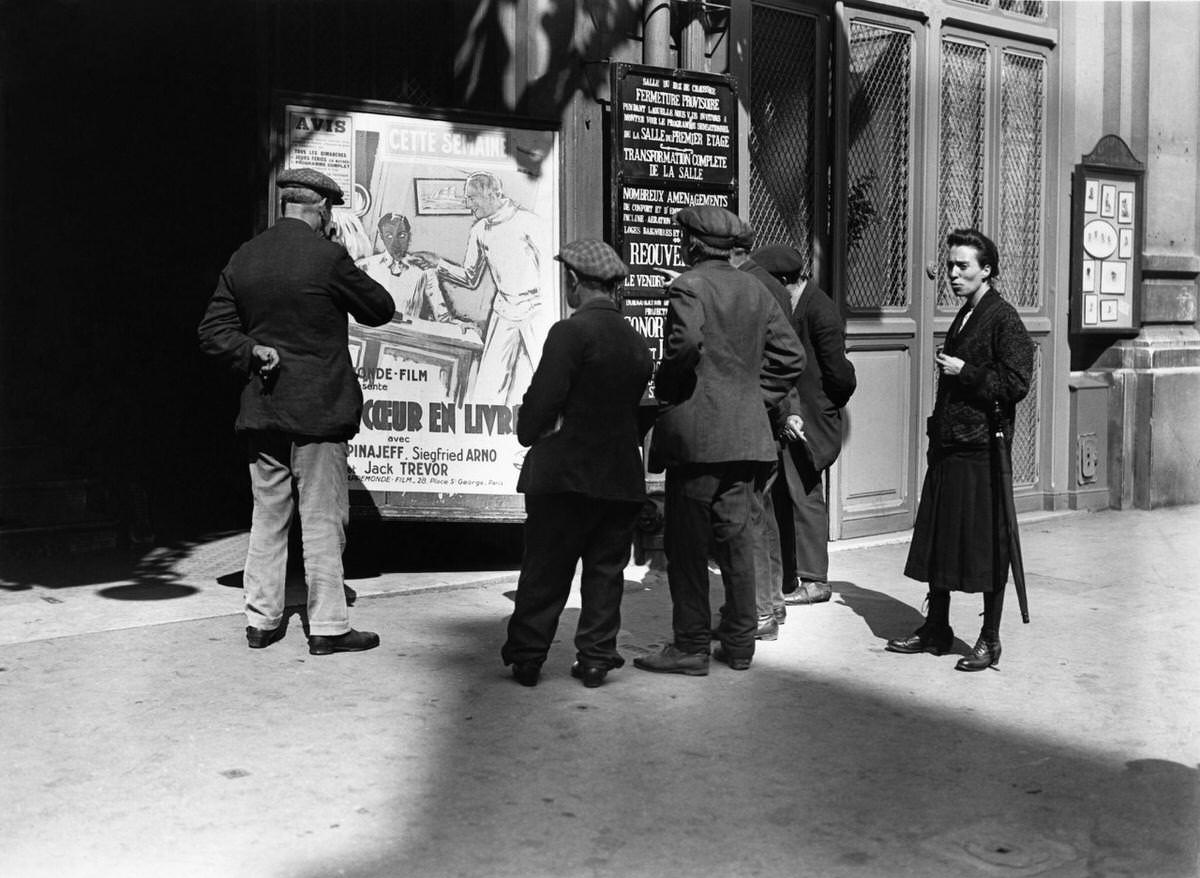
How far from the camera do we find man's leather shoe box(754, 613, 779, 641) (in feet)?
22.6

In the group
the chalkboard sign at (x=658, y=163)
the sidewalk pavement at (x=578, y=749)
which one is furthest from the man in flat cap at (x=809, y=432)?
the chalkboard sign at (x=658, y=163)

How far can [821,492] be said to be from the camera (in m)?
7.79

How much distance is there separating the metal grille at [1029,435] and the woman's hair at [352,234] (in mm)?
5299

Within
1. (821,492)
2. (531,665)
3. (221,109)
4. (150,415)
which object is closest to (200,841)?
(531,665)

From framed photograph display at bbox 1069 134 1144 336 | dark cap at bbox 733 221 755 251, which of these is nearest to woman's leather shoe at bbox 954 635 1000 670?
dark cap at bbox 733 221 755 251

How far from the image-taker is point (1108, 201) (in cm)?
1130

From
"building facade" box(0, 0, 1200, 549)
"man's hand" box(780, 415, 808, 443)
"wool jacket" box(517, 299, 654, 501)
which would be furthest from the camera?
"building facade" box(0, 0, 1200, 549)

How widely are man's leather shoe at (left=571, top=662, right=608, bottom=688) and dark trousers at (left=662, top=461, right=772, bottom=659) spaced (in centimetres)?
40

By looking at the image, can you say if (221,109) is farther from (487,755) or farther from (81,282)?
(487,755)

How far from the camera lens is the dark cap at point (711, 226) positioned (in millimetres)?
6297

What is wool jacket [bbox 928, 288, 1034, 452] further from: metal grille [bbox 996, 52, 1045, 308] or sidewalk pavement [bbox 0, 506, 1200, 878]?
metal grille [bbox 996, 52, 1045, 308]

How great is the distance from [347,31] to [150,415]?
334 cm

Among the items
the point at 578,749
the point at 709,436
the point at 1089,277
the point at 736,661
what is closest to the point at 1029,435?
the point at 1089,277

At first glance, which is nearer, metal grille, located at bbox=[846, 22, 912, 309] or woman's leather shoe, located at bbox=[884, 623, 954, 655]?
woman's leather shoe, located at bbox=[884, 623, 954, 655]
